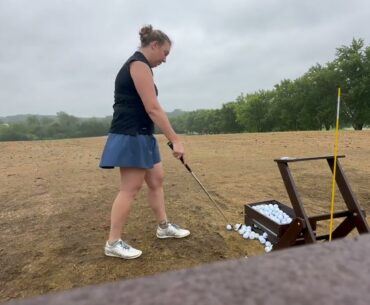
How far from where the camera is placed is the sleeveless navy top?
3.26 m

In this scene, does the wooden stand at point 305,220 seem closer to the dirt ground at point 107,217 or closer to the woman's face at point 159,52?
the dirt ground at point 107,217

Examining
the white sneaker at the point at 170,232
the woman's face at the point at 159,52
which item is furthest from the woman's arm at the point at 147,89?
the white sneaker at the point at 170,232

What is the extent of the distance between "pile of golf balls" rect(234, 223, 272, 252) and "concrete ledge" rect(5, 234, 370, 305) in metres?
2.94

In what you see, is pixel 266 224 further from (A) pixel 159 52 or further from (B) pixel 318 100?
(B) pixel 318 100

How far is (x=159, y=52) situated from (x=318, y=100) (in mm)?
45738

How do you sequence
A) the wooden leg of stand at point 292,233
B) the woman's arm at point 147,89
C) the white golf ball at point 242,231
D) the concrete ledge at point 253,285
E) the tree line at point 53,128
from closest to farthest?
the concrete ledge at point 253,285 < the wooden leg of stand at point 292,233 < the woman's arm at point 147,89 < the white golf ball at point 242,231 < the tree line at point 53,128

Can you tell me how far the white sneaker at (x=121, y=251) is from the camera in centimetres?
337

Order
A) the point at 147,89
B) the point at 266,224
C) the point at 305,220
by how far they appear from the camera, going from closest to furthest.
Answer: the point at 305,220 → the point at 147,89 → the point at 266,224

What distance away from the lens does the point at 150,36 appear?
332 centimetres

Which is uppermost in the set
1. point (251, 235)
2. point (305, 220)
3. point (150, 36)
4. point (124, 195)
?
point (150, 36)

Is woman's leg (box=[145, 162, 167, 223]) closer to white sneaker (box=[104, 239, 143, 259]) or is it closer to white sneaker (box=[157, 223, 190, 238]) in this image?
white sneaker (box=[157, 223, 190, 238])

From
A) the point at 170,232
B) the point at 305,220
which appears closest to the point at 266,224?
the point at 305,220

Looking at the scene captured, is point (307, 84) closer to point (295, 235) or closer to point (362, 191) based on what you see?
point (362, 191)

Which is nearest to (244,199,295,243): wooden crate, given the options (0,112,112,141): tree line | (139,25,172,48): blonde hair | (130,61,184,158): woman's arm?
(130,61,184,158): woman's arm
